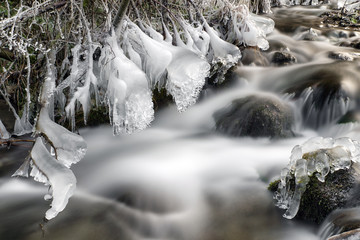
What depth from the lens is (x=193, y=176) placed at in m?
3.01

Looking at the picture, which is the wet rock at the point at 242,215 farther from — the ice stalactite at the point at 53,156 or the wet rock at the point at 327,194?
the ice stalactite at the point at 53,156

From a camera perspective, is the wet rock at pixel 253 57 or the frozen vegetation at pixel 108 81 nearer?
the frozen vegetation at pixel 108 81

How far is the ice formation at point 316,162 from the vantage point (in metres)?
2.20

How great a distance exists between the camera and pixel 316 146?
2.38 m

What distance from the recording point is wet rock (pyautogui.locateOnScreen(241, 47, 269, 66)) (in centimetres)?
448

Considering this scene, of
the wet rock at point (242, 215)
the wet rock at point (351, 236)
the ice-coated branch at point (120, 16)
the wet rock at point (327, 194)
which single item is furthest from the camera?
the ice-coated branch at point (120, 16)

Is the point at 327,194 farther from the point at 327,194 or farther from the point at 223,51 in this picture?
the point at 223,51

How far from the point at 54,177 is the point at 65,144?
0.40 m

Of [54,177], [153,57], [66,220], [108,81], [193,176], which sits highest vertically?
[153,57]

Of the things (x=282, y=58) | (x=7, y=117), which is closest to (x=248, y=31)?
(x=282, y=58)

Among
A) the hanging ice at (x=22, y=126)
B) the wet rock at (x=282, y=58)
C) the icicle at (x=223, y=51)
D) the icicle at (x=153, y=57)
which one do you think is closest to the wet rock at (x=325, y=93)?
the wet rock at (x=282, y=58)

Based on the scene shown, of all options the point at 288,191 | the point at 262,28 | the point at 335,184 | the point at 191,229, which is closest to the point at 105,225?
the point at 191,229

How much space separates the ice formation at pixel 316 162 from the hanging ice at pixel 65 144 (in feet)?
5.19

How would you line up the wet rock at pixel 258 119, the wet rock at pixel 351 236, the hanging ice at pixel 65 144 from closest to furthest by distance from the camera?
1. the wet rock at pixel 351 236
2. the hanging ice at pixel 65 144
3. the wet rock at pixel 258 119
